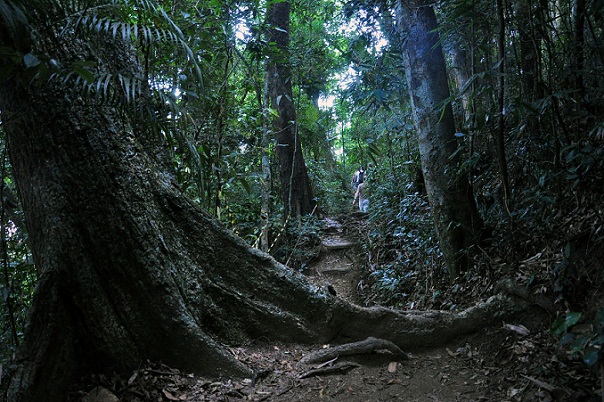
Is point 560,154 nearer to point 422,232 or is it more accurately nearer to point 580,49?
point 580,49

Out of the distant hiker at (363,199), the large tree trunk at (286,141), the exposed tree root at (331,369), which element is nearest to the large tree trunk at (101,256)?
the exposed tree root at (331,369)

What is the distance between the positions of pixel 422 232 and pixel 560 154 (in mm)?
2448

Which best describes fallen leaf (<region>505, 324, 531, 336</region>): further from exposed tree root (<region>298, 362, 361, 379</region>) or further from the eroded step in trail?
the eroded step in trail

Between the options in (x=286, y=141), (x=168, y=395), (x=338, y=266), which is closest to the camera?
(x=168, y=395)

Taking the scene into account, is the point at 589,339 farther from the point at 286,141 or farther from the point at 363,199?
the point at 363,199

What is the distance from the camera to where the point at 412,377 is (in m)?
3.19

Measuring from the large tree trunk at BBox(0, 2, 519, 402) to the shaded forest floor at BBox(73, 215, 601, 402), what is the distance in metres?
0.15

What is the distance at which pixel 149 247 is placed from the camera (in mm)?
2988

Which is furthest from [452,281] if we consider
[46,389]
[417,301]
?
[46,389]

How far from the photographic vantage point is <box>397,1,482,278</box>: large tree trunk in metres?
4.45

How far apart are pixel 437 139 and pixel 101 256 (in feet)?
11.9

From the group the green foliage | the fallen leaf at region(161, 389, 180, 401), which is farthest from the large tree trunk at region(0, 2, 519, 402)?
the green foliage

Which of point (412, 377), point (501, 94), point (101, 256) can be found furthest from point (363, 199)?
point (101, 256)

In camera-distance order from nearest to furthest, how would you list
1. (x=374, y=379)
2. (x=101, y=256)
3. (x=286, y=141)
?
(x=101, y=256)
(x=374, y=379)
(x=286, y=141)
